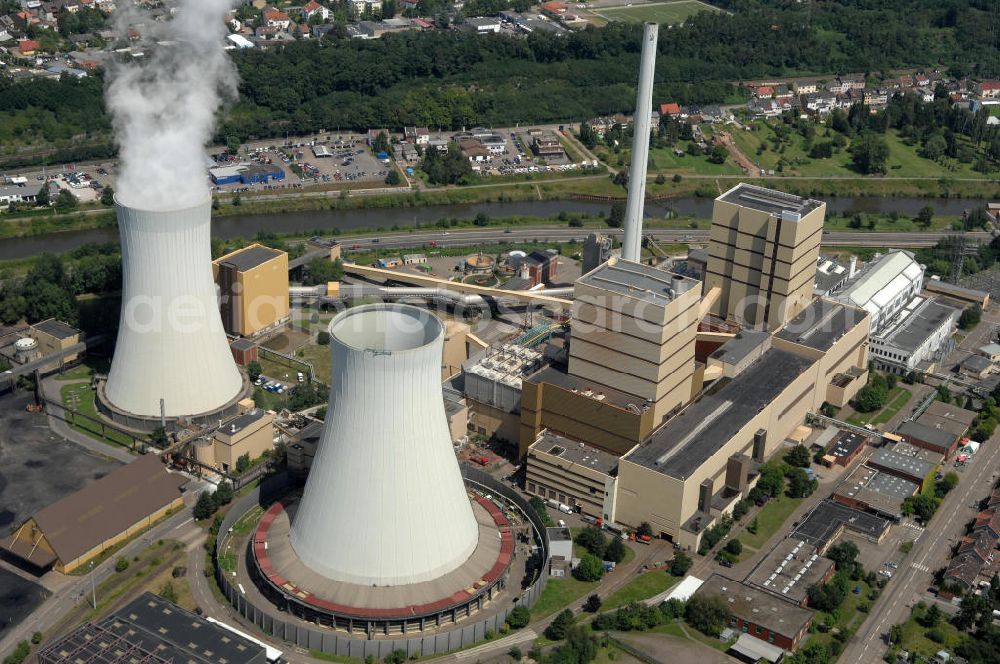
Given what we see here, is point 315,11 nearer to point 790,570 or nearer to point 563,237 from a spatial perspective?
point 563,237

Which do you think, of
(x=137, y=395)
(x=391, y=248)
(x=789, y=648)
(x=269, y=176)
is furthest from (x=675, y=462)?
(x=269, y=176)

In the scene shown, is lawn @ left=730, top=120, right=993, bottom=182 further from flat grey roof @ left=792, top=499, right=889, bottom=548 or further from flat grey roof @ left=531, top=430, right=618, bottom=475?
flat grey roof @ left=531, top=430, right=618, bottom=475

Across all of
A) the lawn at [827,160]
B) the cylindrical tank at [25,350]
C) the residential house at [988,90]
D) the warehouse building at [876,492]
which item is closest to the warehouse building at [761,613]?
the warehouse building at [876,492]

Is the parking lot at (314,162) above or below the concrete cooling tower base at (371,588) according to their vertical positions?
above

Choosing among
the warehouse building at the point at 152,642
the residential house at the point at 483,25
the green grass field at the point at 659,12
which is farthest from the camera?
the green grass field at the point at 659,12

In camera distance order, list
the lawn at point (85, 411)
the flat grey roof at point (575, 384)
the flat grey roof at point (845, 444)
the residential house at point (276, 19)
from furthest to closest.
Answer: the residential house at point (276, 19) < the flat grey roof at point (845, 444) < the lawn at point (85, 411) < the flat grey roof at point (575, 384)

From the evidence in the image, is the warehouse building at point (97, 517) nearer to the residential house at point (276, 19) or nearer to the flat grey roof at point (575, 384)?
the flat grey roof at point (575, 384)

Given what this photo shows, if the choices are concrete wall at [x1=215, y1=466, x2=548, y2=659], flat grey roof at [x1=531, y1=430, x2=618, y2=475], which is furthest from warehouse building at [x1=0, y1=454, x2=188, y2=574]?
flat grey roof at [x1=531, y1=430, x2=618, y2=475]

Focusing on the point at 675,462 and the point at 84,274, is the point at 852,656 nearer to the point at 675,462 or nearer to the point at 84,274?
the point at 675,462
